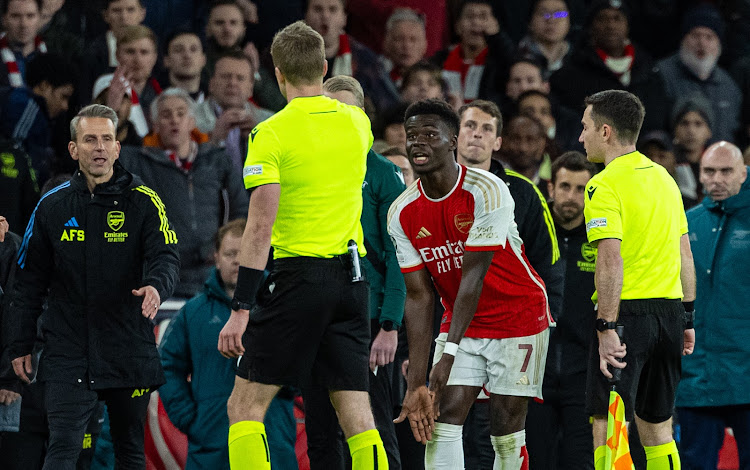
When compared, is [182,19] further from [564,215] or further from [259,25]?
[564,215]

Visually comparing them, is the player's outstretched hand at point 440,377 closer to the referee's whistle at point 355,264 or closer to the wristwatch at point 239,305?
the referee's whistle at point 355,264

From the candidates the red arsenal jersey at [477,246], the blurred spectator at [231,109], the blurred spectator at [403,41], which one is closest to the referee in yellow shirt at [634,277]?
the red arsenal jersey at [477,246]

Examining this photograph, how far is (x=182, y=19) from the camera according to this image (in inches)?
467

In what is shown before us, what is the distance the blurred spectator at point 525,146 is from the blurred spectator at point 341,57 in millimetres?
1659

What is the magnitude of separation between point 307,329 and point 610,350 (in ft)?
5.53

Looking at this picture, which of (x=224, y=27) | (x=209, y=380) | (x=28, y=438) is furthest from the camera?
(x=224, y=27)

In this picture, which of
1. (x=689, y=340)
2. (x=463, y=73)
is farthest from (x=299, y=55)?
(x=463, y=73)

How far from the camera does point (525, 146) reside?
9922 mm

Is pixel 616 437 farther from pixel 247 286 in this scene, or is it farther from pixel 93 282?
pixel 93 282

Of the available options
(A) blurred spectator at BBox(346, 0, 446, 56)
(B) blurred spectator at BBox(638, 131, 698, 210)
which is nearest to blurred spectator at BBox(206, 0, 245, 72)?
(A) blurred spectator at BBox(346, 0, 446, 56)

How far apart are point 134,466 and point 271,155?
2120 mm

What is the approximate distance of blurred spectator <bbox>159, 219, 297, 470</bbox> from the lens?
25.1ft

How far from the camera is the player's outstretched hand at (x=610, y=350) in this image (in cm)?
642

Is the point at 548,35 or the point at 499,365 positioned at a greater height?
the point at 548,35
